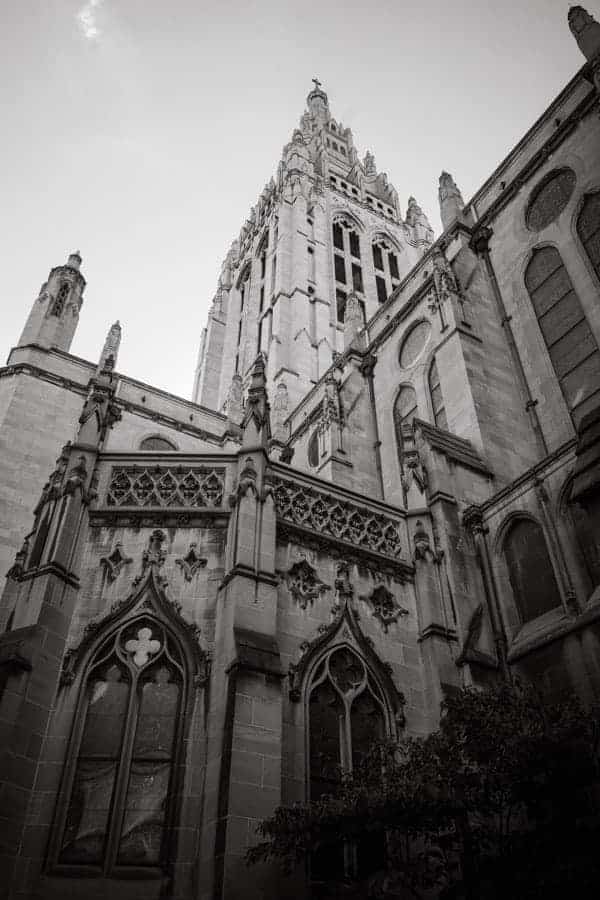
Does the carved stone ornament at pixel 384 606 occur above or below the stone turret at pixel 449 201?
below

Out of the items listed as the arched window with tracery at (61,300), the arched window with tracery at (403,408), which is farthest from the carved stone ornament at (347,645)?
the arched window with tracery at (61,300)

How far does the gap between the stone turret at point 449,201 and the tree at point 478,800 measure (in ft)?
61.5

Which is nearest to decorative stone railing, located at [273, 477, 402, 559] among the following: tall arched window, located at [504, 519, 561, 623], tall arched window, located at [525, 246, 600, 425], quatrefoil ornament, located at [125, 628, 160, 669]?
tall arched window, located at [504, 519, 561, 623]

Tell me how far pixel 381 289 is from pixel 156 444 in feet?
97.2

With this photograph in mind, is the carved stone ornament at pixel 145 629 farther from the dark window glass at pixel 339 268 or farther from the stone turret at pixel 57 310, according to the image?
the dark window glass at pixel 339 268

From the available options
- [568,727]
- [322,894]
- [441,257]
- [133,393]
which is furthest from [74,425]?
[568,727]

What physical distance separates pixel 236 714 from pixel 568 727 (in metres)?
4.29

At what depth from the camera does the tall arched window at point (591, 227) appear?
17.7 metres

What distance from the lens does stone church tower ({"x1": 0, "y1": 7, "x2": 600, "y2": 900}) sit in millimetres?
9367

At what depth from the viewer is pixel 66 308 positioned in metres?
28.2

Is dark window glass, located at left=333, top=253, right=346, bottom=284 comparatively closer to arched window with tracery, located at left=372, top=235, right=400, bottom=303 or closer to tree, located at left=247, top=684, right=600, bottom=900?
arched window with tracery, located at left=372, top=235, right=400, bottom=303

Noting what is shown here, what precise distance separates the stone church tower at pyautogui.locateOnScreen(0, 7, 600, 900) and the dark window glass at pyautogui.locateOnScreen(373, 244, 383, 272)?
31.7 metres

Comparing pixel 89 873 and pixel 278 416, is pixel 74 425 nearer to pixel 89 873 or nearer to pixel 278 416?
pixel 278 416

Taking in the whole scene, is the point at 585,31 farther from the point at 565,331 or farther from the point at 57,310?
the point at 57,310
